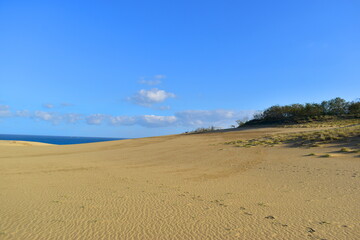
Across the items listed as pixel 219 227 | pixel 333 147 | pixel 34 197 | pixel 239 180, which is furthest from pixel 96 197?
pixel 333 147

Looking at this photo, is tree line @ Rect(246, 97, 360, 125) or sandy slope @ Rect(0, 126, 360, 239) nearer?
Result: sandy slope @ Rect(0, 126, 360, 239)

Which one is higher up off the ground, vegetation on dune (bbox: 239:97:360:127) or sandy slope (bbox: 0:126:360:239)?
vegetation on dune (bbox: 239:97:360:127)

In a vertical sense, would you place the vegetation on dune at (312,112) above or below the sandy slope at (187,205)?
above

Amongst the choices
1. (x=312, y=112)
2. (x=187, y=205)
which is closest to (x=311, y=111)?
(x=312, y=112)

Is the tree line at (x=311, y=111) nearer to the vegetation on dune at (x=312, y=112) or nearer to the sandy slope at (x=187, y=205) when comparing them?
the vegetation on dune at (x=312, y=112)

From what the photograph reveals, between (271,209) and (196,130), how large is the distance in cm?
4148

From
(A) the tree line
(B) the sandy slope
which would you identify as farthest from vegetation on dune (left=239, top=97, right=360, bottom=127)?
(B) the sandy slope

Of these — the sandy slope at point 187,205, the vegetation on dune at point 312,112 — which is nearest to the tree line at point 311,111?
the vegetation on dune at point 312,112

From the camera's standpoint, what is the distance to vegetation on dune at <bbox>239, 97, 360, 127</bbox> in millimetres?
37688

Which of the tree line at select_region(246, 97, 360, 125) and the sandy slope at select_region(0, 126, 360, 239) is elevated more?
the tree line at select_region(246, 97, 360, 125)

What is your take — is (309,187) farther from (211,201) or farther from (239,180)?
(211,201)

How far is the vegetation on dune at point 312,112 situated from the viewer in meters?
37.7

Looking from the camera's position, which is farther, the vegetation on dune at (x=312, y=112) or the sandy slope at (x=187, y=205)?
the vegetation on dune at (x=312, y=112)

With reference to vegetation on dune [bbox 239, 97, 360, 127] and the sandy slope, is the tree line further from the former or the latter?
the sandy slope
